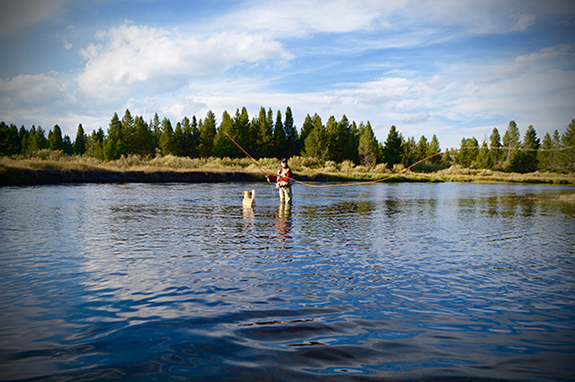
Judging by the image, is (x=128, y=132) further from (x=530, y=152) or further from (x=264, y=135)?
(x=530, y=152)

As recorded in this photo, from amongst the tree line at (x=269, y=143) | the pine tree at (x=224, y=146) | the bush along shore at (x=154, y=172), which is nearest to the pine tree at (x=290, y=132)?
the tree line at (x=269, y=143)

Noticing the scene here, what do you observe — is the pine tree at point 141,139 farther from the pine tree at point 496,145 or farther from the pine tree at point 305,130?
the pine tree at point 496,145

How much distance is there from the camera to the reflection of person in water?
412 inches

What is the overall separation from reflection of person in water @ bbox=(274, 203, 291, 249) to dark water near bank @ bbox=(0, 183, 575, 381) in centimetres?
17

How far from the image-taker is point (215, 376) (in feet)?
11.8

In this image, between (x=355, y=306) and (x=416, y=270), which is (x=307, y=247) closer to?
(x=416, y=270)

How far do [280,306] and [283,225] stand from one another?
8013 millimetres

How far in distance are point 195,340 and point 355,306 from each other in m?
2.43

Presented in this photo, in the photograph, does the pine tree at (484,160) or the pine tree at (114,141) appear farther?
the pine tree at (484,160)

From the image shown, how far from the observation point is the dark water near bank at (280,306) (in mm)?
3852

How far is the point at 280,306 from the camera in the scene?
5453 millimetres

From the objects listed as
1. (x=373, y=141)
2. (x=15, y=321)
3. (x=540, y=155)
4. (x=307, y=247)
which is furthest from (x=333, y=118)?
(x=15, y=321)

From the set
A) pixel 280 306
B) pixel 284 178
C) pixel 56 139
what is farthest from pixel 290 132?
pixel 280 306

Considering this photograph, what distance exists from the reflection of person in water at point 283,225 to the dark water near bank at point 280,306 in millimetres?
170
